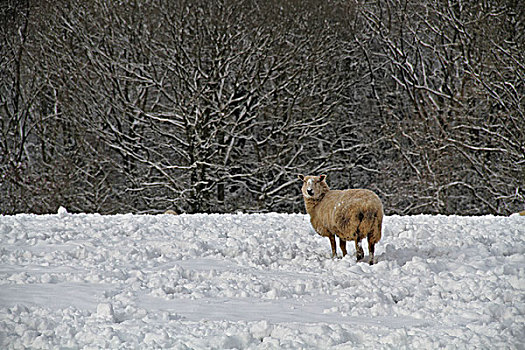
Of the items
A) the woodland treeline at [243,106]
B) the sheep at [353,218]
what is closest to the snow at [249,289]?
the sheep at [353,218]

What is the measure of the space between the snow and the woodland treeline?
37.3ft

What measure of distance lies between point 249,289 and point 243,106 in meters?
16.9

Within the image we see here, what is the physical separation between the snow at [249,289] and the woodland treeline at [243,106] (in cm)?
1136

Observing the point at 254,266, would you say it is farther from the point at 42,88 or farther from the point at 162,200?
the point at 42,88

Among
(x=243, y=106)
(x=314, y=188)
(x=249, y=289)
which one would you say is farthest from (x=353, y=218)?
(x=243, y=106)

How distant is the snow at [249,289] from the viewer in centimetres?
495

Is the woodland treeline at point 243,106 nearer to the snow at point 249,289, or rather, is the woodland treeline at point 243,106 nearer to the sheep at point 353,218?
the snow at point 249,289

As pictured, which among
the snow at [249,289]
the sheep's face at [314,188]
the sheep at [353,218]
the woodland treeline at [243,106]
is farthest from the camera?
the woodland treeline at [243,106]

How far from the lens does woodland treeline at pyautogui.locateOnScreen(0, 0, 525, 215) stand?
21328 millimetres

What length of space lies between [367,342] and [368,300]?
1416 mm

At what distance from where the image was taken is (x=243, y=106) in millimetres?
23109

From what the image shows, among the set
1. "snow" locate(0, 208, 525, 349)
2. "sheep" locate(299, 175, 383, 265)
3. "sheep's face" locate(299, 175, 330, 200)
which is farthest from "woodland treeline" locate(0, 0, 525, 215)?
"sheep" locate(299, 175, 383, 265)

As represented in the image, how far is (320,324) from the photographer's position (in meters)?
5.24

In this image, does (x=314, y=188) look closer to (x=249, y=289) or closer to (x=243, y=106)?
(x=249, y=289)
